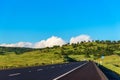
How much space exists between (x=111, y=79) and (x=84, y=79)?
6.09 metres

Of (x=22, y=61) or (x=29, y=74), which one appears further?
(x=22, y=61)

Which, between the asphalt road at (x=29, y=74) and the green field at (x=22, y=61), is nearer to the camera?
the asphalt road at (x=29, y=74)

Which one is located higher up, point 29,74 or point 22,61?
point 22,61

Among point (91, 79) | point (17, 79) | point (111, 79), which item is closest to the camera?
point (17, 79)

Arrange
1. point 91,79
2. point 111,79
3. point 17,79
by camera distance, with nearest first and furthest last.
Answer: point 17,79
point 91,79
point 111,79

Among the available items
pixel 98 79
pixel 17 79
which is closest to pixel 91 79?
pixel 98 79

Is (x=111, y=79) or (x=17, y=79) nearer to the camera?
(x=17, y=79)

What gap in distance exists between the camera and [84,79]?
26.6m

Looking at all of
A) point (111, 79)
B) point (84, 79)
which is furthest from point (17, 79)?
point (111, 79)

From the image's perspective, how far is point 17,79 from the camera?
2520 centimetres

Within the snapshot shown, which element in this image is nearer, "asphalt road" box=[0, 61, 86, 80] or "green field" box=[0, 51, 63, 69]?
"asphalt road" box=[0, 61, 86, 80]

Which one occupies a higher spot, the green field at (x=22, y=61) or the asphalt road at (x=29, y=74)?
the green field at (x=22, y=61)

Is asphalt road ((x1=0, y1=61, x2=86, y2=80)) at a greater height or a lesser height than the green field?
lesser

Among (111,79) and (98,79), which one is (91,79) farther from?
(111,79)
